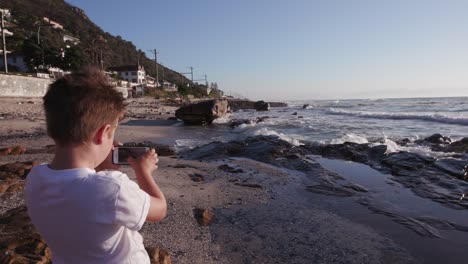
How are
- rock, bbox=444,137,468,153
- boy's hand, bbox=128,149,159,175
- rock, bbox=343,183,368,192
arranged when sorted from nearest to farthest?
boy's hand, bbox=128,149,159,175 → rock, bbox=343,183,368,192 → rock, bbox=444,137,468,153

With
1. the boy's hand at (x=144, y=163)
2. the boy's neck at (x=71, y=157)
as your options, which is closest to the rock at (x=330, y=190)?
the boy's hand at (x=144, y=163)

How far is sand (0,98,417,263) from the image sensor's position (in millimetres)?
4270

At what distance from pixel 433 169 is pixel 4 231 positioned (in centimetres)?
951

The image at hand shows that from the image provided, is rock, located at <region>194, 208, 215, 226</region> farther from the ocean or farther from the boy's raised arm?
the ocean

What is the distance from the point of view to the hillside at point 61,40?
49.4 meters

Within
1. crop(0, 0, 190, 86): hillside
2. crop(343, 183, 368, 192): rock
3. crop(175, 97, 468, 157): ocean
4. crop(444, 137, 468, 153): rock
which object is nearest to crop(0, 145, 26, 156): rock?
crop(175, 97, 468, 157): ocean

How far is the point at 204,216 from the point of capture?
5184mm

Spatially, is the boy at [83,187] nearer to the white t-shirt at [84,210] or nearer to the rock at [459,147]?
the white t-shirt at [84,210]

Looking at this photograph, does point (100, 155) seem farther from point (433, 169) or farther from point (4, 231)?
point (433, 169)

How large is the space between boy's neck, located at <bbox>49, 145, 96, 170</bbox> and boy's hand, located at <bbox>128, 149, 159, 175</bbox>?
0.92 feet

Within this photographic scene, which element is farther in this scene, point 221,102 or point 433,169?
point 221,102

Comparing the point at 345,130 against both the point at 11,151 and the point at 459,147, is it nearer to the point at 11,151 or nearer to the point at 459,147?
the point at 459,147

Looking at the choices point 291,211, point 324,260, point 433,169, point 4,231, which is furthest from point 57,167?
point 433,169

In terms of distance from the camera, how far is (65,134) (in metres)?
1.58
